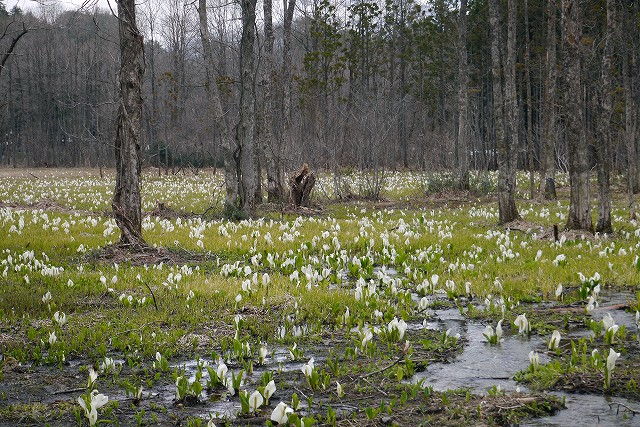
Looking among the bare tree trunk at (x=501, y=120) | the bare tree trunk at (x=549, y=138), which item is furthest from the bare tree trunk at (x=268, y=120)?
the bare tree trunk at (x=549, y=138)

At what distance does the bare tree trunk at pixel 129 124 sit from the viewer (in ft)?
32.9

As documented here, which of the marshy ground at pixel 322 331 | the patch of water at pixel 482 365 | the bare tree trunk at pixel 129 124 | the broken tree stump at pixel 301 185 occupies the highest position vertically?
the bare tree trunk at pixel 129 124

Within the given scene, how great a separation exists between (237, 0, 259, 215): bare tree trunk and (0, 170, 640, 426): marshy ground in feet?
13.2

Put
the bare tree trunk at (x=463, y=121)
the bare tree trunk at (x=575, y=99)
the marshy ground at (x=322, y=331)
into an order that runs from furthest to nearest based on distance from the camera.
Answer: the bare tree trunk at (x=463, y=121)
the bare tree trunk at (x=575, y=99)
the marshy ground at (x=322, y=331)

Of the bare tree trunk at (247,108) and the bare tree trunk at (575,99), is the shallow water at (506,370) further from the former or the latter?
the bare tree trunk at (247,108)

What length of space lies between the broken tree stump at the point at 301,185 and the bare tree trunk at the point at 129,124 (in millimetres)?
8251

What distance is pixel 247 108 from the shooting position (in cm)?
1636

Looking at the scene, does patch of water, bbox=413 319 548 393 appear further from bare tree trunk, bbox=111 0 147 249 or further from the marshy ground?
bare tree trunk, bbox=111 0 147 249

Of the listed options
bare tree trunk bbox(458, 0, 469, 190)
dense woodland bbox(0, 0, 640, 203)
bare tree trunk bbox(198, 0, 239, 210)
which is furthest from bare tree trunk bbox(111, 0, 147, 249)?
bare tree trunk bbox(458, 0, 469, 190)

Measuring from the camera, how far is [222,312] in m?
6.86

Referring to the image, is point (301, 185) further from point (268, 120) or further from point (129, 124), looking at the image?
point (129, 124)

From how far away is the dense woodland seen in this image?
1473 cm

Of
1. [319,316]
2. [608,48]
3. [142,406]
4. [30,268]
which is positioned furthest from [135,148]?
[608,48]

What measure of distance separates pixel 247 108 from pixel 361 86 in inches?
933
